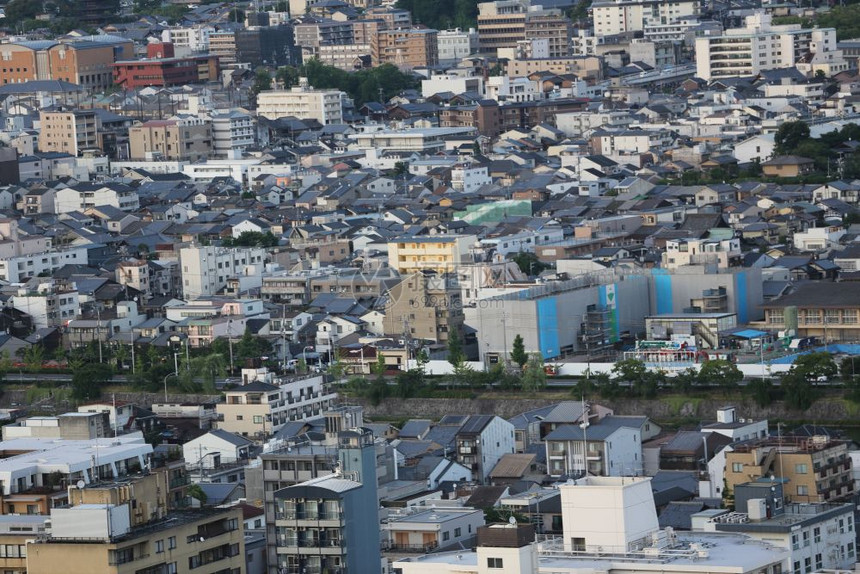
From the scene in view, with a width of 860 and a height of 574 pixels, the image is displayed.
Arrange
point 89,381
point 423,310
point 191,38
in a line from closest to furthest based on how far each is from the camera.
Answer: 1. point 89,381
2. point 423,310
3. point 191,38

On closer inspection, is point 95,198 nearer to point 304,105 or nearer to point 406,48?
point 304,105

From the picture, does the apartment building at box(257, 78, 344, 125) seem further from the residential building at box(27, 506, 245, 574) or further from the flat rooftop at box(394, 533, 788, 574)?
the flat rooftop at box(394, 533, 788, 574)

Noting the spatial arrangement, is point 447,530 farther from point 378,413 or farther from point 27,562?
point 378,413

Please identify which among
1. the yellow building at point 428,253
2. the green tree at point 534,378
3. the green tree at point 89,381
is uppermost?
the yellow building at point 428,253

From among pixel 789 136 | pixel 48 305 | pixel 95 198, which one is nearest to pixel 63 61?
pixel 95 198

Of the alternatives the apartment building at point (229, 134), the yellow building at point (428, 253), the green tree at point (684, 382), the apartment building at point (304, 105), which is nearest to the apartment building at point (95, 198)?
the apartment building at point (229, 134)

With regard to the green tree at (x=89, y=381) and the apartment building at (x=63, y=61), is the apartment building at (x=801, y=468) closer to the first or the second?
the green tree at (x=89, y=381)
